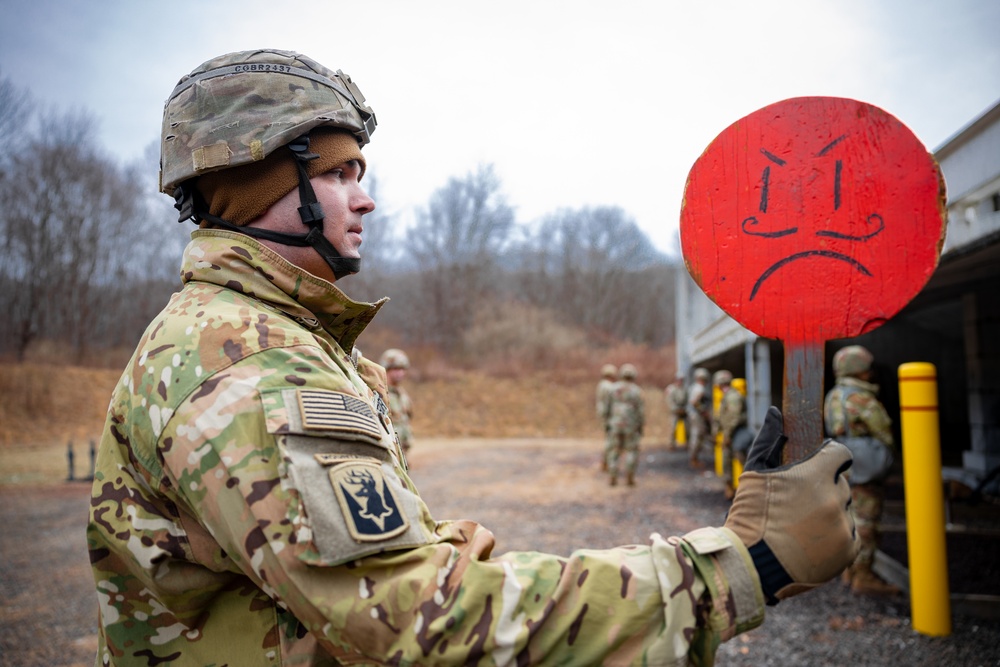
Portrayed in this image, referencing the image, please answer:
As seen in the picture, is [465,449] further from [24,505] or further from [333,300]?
[333,300]

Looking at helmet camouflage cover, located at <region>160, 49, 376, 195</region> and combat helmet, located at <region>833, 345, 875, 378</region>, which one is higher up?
helmet camouflage cover, located at <region>160, 49, 376, 195</region>

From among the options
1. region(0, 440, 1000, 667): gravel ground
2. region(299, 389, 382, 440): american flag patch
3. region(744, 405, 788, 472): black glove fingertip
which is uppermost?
region(299, 389, 382, 440): american flag patch

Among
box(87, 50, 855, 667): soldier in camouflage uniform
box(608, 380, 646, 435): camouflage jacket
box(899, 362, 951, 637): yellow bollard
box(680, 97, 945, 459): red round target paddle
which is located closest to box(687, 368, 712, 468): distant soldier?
box(608, 380, 646, 435): camouflage jacket

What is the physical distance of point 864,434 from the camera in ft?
18.5

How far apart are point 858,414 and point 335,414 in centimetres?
583

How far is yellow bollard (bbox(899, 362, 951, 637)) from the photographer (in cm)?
450

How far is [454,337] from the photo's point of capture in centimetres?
3662

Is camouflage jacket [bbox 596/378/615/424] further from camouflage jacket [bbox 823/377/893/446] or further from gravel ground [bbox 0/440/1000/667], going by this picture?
camouflage jacket [bbox 823/377/893/446]

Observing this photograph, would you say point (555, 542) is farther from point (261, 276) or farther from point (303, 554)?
point (303, 554)

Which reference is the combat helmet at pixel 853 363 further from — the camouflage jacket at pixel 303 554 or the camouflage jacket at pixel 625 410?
A: the camouflage jacket at pixel 625 410

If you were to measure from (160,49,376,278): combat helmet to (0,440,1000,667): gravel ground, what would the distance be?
4499 mm

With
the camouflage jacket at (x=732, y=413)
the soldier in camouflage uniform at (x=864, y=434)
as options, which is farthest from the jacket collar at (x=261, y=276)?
the camouflage jacket at (x=732, y=413)

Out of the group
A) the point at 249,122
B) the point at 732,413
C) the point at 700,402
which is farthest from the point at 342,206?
the point at 700,402

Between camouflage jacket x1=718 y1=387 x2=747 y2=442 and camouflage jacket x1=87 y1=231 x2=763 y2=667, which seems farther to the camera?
camouflage jacket x1=718 y1=387 x2=747 y2=442
